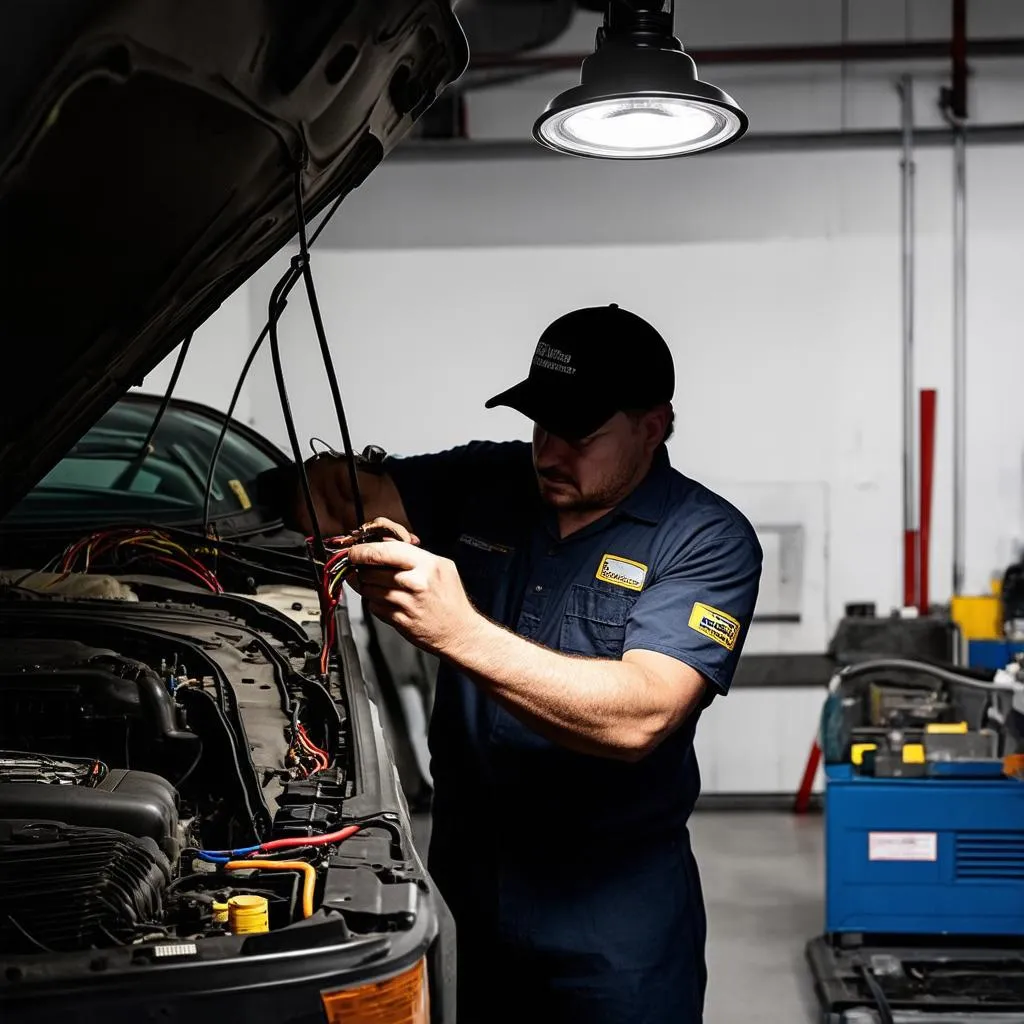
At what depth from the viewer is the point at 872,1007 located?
2.62 m

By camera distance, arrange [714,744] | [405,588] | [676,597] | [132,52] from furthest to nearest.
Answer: [714,744], [676,597], [405,588], [132,52]

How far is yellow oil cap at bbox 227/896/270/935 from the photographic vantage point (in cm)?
111

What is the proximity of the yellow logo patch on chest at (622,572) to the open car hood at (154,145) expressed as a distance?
69cm

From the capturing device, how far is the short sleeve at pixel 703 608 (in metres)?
1.62

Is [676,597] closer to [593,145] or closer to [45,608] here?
[593,145]

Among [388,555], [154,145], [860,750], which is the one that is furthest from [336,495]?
[860,750]

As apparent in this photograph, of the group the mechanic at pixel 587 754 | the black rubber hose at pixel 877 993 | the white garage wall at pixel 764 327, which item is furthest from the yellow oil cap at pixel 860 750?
the white garage wall at pixel 764 327

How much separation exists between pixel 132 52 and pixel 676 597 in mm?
1053

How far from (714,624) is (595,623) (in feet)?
0.62

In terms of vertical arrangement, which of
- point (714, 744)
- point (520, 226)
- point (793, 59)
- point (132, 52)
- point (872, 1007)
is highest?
point (793, 59)

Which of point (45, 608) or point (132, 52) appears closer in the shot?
point (132, 52)

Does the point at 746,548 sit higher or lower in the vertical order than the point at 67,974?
higher

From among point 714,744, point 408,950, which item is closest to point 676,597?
point 408,950

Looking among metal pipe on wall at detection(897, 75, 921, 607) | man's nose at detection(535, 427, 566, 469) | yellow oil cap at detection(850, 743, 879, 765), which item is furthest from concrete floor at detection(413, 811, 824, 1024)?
man's nose at detection(535, 427, 566, 469)
